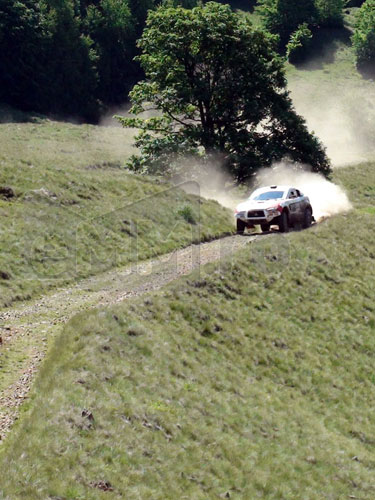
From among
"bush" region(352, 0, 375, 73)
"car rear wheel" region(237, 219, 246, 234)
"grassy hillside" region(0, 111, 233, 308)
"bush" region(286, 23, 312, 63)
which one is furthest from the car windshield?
"bush" region(352, 0, 375, 73)

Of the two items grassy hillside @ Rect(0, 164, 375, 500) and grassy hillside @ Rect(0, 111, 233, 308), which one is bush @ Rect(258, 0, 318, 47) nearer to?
grassy hillside @ Rect(0, 111, 233, 308)

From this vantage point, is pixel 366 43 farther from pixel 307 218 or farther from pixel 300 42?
pixel 307 218

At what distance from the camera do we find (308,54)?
4323 inches

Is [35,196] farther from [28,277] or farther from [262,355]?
[262,355]

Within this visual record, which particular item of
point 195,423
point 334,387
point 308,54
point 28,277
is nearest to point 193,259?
point 28,277

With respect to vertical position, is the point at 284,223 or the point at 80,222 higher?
the point at 80,222

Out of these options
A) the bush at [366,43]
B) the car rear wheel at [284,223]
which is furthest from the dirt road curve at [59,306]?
the bush at [366,43]

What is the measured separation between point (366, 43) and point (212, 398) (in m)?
98.1

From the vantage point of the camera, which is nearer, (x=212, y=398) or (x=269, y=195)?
(x=212, y=398)

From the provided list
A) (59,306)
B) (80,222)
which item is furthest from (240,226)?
(59,306)

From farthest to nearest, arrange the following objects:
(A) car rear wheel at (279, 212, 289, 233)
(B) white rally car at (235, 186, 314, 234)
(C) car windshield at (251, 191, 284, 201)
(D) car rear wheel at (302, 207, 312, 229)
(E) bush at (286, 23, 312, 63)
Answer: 1. (E) bush at (286, 23, 312, 63)
2. (D) car rear wheel at (302, 207, 312, 229)
3. (C) car windshield at (251, 191, 284, 201)
4. (A) car rear wheel at (279, 212, 289, 233)
5. (B) white rally car at (235, 186, 314, 234)

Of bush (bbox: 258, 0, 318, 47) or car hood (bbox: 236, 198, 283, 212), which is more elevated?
bush (bbox: 258, 0, 318, 47)

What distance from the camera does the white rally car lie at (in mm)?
31500

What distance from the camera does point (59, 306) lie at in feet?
72.7
